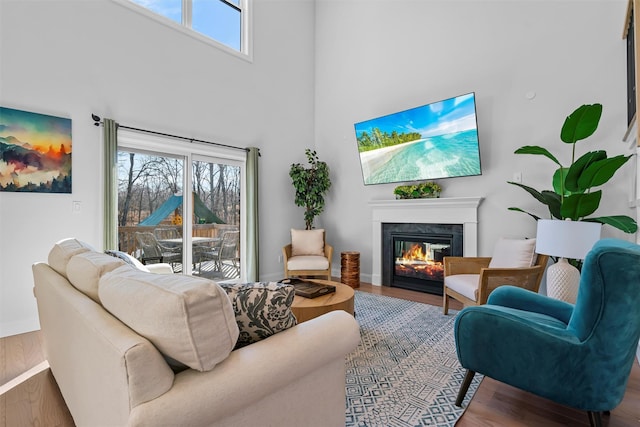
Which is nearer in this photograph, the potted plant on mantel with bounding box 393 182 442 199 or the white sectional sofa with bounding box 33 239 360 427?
the white sectional sofa with bounding box 33 239 360 427

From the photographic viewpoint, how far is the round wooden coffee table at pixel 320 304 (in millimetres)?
2244

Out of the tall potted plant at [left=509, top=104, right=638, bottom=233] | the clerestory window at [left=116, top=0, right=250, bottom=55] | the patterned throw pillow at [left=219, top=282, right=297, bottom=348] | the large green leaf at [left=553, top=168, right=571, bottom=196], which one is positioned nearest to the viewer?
the patterned throw pillow at [left=219, top=282, right=297, bottom=348]

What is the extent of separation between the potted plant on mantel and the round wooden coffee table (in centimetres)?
204

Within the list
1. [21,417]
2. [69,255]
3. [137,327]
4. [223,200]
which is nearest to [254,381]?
[137,327]

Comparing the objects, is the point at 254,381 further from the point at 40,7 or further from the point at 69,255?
the point at 40,7

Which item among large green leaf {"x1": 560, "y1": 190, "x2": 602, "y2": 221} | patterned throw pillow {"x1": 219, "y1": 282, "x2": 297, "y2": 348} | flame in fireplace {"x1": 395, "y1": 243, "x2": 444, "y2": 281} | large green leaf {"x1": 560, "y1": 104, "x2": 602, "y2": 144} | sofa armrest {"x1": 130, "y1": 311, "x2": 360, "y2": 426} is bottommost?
flame in fireplace {"x1": 395, "y1": 243, "x2": 444, "y2": 281}

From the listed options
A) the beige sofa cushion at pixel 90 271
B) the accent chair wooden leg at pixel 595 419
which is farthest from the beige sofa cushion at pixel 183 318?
the accent chair wooden leg at pixel 595 419

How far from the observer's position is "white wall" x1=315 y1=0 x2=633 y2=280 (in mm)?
3072

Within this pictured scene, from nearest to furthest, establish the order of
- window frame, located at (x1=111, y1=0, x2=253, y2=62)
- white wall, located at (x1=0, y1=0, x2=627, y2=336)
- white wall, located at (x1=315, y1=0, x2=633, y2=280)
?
1. white wall, located at (x1=0, y1=0, x2=627, y2=336)
2. white wall, located at (x1=315, y1=0, x2=633, y2=280)
3. window frame, located at (x1=111, y1=0, x2=253, y2=62)

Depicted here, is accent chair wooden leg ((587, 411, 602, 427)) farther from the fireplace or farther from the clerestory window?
the clerestory window

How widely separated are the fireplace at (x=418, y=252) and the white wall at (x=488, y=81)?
1.18 feet

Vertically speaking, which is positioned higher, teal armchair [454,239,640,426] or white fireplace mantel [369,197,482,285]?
white fireplace mantel [369,197,482,285]

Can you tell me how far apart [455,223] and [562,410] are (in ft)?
7.98

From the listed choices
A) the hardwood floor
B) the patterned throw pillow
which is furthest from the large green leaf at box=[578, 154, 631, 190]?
the patterned throw pillow
